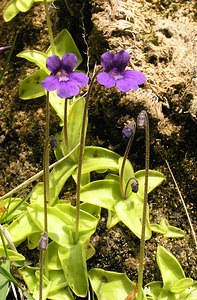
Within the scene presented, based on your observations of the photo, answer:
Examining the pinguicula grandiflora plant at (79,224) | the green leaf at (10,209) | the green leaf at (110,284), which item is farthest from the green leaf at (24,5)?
the green leaf at (110,284)

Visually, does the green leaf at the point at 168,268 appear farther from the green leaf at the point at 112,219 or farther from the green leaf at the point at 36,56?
the green leaf at the point at 36,56

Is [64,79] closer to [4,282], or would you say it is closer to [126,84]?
[126,84]

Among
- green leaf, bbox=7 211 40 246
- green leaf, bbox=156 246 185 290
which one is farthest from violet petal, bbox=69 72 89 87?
green leaf, bbox=156 246 185 290

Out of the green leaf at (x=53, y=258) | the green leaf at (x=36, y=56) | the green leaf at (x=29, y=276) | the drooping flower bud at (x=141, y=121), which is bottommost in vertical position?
the green leaf at (x=29, y=276)

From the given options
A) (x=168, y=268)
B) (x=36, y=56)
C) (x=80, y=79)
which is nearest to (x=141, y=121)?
(x=80, y=79)

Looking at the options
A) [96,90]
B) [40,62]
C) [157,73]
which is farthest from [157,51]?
[40,62]

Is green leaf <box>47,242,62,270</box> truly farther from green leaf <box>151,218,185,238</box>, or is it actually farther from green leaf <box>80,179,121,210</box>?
green leaf <box>151,218,185,238</box>
